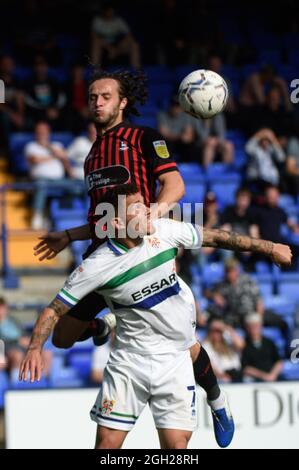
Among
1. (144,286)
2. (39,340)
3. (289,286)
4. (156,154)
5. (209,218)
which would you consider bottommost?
(289,286)

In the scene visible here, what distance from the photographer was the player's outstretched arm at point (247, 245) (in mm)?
7273

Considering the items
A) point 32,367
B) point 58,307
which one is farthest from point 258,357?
point 32,367

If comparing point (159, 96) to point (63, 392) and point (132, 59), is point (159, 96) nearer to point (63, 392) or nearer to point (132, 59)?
point (132, 59)

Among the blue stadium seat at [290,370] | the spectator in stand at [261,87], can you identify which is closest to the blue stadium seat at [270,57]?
the spectator in stand at [261,87]

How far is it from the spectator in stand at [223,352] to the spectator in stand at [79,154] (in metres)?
2.66

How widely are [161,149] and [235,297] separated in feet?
17.0

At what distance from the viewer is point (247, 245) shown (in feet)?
24.1

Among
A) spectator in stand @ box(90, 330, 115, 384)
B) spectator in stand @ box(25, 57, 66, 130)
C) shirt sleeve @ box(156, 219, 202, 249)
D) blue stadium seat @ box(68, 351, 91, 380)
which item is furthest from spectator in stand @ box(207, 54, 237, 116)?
shirt sleeve @ box(156, 219, 202, 249)

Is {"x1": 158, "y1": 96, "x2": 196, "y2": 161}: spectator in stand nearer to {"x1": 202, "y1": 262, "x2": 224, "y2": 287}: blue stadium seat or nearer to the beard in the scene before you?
{"x1": 202, "y1": 262, "x2": 224, "y2": 287}: blue stadium seat

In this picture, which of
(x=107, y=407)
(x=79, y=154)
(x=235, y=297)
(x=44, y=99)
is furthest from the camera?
(x=44, y=99)

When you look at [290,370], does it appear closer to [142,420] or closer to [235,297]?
[235,297]

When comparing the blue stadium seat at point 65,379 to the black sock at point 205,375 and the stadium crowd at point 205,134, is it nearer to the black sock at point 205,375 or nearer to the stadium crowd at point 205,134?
the stadium crowd at point 205,134

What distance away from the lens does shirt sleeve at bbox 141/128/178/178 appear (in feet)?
25.3

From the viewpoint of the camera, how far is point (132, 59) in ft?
51.1
